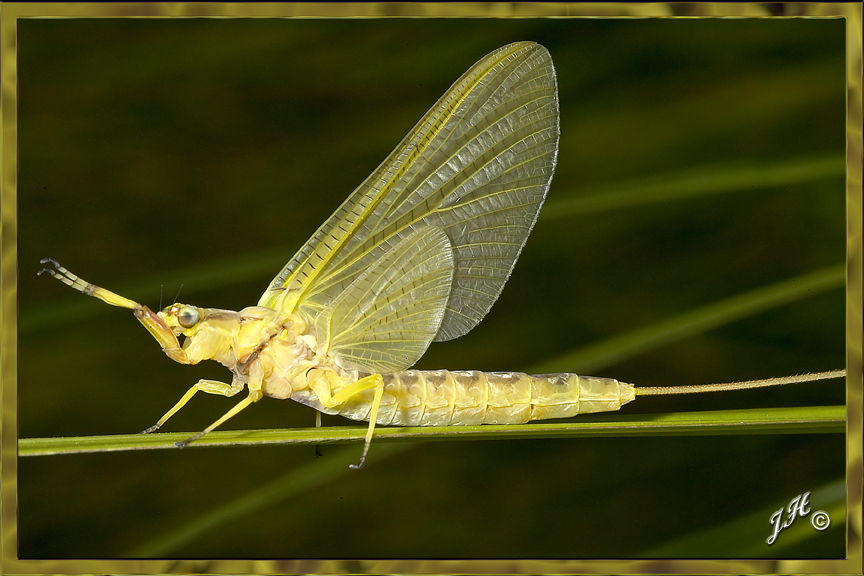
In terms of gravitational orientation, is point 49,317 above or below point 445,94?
below

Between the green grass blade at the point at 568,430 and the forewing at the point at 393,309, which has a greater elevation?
the forewing at the point at 393,309

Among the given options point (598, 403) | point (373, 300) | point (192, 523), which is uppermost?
point (373, 300)

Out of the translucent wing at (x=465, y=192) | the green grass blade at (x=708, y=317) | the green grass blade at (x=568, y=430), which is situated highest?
the translucent wing at (x=465, y=192)

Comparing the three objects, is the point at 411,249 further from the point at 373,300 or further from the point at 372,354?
the point at 372,354

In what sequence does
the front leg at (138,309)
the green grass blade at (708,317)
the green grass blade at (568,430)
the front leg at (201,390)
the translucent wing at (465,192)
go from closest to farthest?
A: the green grass blade at (568,430) → the front leg at (138,309) → the front leg at (201,390) → the translucent wing at (465,192) → the green grass blade at (708,317)

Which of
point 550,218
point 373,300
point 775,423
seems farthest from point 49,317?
point 775,423

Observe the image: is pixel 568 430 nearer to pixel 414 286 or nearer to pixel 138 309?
pixel 414 286

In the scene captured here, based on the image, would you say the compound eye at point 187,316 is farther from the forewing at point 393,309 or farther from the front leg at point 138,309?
the forewing at point 393,309

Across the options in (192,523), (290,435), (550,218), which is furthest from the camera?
(550,218)

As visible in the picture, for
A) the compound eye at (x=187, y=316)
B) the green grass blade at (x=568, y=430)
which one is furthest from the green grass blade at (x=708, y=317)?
the compound eye at (x=187, y=316)
